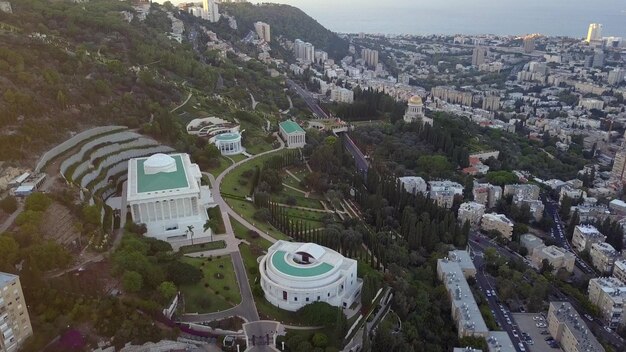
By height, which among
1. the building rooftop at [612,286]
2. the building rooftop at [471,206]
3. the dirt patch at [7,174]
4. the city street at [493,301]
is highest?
the dirt patch at [7,174]

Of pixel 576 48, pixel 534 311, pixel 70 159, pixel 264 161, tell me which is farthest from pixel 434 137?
pixel 576 48

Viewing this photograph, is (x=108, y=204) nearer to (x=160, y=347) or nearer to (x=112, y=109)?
(x=112, y=109)

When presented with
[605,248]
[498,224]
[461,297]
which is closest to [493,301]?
[461,297]

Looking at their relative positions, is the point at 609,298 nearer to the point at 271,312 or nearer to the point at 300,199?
the point at 271,312

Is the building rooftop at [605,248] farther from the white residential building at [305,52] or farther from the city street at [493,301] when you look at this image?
the white residential building at [305,52]

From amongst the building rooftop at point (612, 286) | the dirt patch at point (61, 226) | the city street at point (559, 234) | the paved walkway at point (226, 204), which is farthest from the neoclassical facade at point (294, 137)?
the building rooftop at point (612, 286)

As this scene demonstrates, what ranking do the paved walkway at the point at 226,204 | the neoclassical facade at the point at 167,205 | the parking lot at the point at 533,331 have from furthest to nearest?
the paved walkway at the point at 226,204 → the neoclassical facade at the point at 167,205 → the parking lot at the point at 533,331
